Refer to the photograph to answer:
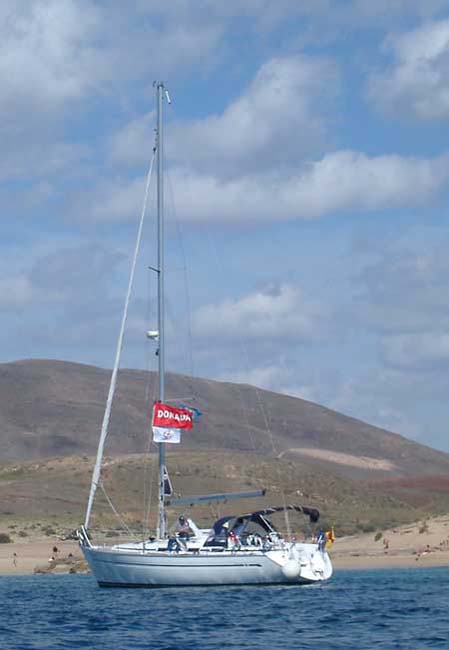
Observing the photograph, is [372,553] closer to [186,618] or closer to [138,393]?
[186,618]

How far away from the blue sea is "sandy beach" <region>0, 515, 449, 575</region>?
10571mm

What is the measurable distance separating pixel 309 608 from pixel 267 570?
5.31 metres

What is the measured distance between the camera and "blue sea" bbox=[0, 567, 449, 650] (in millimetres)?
33250

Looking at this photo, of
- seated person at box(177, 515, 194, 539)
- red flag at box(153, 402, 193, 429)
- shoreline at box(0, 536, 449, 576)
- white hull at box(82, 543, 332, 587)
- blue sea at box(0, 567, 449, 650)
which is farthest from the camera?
shoreline at box(0, 536, 449, 576)

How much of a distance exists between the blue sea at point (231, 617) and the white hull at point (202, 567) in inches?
14.9

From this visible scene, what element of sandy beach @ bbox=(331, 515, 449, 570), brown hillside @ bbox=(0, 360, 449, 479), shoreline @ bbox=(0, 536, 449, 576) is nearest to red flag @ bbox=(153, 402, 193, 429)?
shoreline @ bbox=(0, 536, 449, 576)

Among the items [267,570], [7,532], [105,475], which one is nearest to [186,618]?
[267,570]

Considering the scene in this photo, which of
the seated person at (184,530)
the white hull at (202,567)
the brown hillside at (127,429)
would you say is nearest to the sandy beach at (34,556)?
the white hull at (202,567)

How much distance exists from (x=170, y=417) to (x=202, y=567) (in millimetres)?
5630

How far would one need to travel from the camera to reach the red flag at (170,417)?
4759cm

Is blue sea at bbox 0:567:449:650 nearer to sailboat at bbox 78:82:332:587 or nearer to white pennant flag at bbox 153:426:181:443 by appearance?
sailboat at bbox 78:82:332:587

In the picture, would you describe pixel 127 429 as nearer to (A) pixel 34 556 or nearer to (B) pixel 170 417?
(A) pixel 34 556

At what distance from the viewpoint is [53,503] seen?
3607 inches

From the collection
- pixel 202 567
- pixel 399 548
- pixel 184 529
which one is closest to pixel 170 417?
pixel 184 529
